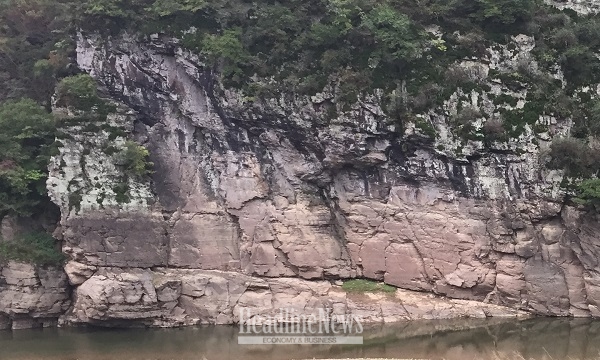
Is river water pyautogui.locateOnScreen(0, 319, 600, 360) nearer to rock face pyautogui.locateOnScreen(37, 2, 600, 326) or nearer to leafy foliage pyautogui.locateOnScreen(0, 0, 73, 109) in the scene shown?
rock face pyautogui.locateOnScreen(37, 2, 600, 326)

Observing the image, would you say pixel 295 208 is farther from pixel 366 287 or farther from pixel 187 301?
pixel 187 301

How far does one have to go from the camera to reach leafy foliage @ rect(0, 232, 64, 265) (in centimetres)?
2212

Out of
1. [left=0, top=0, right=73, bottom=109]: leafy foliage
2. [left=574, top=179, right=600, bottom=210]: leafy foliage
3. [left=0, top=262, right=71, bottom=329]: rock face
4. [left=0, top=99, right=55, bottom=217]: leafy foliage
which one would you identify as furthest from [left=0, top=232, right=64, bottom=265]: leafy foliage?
[left=574, top=179, right=600, bottom=210]: leafy foliage

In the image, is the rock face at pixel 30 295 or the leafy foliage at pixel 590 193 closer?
the leafy foliage at pixel 590 193

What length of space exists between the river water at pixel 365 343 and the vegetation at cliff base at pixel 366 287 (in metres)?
2.29

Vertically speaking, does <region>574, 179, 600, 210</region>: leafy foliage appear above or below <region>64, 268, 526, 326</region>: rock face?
above

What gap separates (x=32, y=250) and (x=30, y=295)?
6.05 ft

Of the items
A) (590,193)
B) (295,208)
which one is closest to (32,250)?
(295,208)

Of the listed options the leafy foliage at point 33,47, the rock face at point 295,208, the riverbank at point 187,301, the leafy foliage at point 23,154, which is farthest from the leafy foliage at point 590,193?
the leafy foliage at point 33,47

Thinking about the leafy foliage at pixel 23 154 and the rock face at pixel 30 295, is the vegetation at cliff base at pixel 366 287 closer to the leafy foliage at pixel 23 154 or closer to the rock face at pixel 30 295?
the rock face at pixel 30 295

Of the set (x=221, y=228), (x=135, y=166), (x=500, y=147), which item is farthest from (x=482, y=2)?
(x=135, y=166)

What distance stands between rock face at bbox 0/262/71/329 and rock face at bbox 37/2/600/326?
2.51 feet

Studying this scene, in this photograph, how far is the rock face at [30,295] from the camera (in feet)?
71.5

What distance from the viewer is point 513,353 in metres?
16.2
